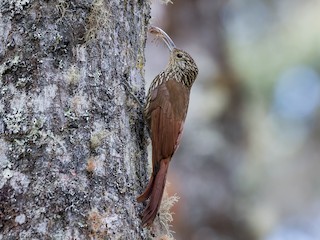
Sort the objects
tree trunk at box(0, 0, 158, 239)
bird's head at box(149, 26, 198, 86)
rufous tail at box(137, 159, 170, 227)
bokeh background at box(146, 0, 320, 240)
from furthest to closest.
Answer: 1. bokeh background at box(146, 0, 320, 240)
2. bird's head at box(149, 26, 198, 86)
3. rufous tail at box(137, 159, 170, 227)
4. tree trunk at box(0, 0, 158, 239)

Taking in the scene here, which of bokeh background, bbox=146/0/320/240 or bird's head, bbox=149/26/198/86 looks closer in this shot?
bird's head, bbox=149/26/198/86

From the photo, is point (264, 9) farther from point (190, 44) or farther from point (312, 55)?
point (190, 44)

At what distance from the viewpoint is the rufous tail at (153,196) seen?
2.85 m

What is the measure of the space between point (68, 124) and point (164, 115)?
0.89 m

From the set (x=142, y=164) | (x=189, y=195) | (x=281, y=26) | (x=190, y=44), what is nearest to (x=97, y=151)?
(x=142, y=164)

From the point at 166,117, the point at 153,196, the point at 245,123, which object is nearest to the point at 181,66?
the point at 166,117

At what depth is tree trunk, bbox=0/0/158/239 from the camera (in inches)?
104

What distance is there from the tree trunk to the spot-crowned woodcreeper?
62 millimetres

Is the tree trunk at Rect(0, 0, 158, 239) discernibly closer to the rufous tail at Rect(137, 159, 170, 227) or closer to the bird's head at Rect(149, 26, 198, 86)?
the rufous tail at Rect(137, 159, 170, 227)

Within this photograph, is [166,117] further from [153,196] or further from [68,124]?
[68,124]

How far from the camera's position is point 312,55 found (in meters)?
8.36

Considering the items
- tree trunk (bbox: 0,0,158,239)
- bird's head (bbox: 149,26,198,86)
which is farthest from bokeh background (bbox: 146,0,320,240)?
tree trunk (bbox: 0,0,158,239)

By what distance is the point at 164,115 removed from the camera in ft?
11.7

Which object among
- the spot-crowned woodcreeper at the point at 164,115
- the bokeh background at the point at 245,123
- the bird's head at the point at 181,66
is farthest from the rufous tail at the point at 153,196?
the bokeh background at the point at 245,123
